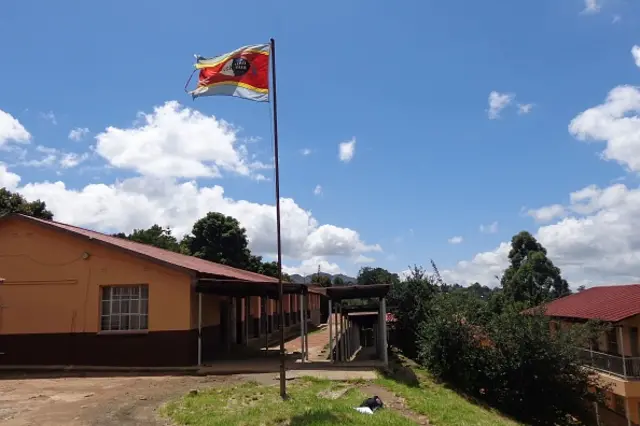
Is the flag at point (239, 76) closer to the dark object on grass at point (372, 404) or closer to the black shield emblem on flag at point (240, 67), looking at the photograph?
the black shield emblem on flag at point (240, 67)

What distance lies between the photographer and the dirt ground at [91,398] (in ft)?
33.3

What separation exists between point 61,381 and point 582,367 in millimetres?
15583

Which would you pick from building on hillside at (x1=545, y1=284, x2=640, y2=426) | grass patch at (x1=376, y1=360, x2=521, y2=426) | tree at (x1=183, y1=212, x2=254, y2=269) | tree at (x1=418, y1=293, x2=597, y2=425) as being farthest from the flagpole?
tree at (x1=183, y1=212, x2=254, y2=269)

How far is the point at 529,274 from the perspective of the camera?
155 ft

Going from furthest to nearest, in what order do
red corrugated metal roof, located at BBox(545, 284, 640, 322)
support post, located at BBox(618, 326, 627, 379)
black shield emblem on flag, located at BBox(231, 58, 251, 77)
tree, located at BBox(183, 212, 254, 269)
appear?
tree, located at BBox(183, 212, 254, 269) → red corrugated metal roof, located at BBox(545, 284, 640, 322) → support post, located at BBox(618, 326, 627, 379) → black shield emblem on flag, located at BBox(231, 58, 251, 77)

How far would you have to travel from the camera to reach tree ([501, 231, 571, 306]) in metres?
45.2

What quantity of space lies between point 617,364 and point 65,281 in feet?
67.9

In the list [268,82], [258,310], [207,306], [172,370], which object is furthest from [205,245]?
[268,82]

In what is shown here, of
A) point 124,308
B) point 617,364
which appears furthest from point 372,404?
point 617,364

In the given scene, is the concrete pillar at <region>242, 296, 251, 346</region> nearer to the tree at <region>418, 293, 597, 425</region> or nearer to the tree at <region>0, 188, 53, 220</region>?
the tree at <region>418, 293, 597, 425</region>

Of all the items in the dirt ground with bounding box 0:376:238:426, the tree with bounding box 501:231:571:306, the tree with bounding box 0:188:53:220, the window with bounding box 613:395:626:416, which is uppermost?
the tree with bounding box 0:188:53:220

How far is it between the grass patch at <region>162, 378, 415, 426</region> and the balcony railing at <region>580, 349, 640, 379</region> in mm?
12914

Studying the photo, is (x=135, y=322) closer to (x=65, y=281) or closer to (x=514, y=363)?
(x=65, y=281)

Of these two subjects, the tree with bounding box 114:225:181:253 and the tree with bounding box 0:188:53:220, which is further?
the tree with bounding box 114:225:181:253
